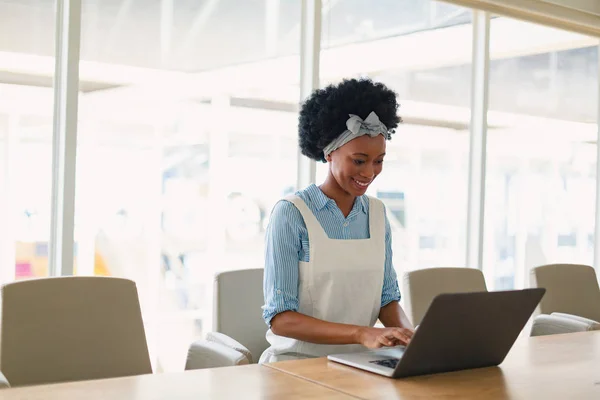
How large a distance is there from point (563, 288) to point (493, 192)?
137 centimetres

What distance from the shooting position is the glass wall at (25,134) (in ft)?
10.7

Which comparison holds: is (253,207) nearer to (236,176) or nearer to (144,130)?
(236,176)

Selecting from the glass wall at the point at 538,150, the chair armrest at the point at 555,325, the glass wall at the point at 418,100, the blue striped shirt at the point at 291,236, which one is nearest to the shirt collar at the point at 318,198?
the blue striped shirt at the point at 291,236

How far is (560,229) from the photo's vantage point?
5.74 metres

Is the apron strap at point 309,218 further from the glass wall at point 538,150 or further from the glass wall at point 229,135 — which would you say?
the glass wall at point 538,150

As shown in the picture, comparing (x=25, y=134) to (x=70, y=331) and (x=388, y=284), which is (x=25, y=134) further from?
(x=388, y=284)

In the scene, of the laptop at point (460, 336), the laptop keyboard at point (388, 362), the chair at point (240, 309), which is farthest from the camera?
the chair at point (240, 309)

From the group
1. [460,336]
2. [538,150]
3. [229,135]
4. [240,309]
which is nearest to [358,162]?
[460,336]

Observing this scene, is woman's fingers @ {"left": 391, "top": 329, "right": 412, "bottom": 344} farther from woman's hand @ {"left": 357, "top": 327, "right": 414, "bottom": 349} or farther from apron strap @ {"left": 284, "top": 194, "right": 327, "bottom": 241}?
apron strap @ {"left": 284, "top": 194, "right": 327, "bottom": 241}

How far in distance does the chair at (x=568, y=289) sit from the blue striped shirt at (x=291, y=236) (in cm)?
172

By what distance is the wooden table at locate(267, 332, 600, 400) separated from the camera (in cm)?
180

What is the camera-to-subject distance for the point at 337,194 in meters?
2.49

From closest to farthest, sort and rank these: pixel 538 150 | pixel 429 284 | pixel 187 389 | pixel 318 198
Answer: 1. pixel 187 389
2. pixel 318 198
3. pixel 429 284
4. pixel 538 150

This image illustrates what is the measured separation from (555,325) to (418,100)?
1.78m
